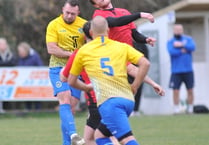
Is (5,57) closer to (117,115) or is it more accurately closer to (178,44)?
(178,44)

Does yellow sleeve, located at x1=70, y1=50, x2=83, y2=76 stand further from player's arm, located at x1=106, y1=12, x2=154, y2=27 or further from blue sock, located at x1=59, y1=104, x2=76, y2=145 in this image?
blue sock, located at x1=59, y1=104, x2=76, y2=145

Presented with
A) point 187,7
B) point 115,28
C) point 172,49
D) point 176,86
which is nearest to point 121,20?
point 115,28

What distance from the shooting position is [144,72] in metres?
7.91

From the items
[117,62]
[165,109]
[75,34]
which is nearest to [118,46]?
[117,62]

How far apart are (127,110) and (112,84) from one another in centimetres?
33

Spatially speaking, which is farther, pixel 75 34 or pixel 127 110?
pixel 75 34

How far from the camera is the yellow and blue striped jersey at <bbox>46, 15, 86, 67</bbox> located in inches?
413

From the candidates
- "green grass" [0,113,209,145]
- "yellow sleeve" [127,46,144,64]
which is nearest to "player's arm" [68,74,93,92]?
"yellow sleeve" [127,46,144,64]

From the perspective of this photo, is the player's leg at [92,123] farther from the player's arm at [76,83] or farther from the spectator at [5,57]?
the spectator at [5,57]

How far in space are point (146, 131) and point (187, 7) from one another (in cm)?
809

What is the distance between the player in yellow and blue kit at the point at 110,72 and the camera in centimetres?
777

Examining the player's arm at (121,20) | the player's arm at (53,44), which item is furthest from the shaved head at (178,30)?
the player's arm at (121,20)

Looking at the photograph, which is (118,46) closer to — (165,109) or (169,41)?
(169,41)

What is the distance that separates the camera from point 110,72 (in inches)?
308
